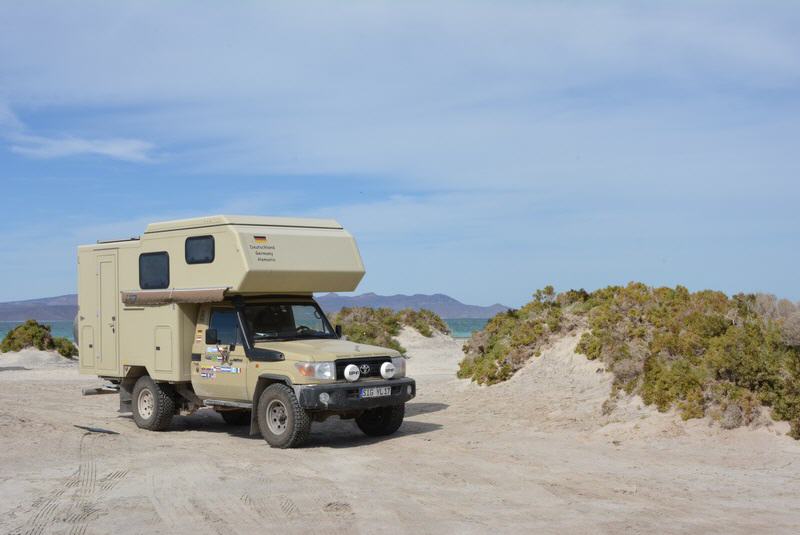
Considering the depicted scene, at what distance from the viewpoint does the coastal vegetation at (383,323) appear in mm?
31453

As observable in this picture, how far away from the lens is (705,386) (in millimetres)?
12727

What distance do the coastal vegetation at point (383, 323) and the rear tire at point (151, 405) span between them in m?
15.9

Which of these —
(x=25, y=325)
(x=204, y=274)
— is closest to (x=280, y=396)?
(x=204, y=274)

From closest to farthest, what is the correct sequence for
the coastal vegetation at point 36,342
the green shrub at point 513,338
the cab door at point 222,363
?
the cab door at point 222,363 → the green shrub at point 513,338 → the coastal vegetation at point 36,342

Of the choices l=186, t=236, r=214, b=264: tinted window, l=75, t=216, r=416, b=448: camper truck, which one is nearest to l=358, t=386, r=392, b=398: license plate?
l=75, t=216, r=416, b=448: camper truck

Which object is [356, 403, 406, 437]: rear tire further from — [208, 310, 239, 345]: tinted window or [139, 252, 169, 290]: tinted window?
[139, 252, 169, 290]: tinted window

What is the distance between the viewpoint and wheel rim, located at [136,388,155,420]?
566 inches

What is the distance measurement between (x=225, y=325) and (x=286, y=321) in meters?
0.91

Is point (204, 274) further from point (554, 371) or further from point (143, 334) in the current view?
point (554, 371)

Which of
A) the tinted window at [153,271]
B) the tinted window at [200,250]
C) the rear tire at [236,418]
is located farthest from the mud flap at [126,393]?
the tinted window at [200,250]

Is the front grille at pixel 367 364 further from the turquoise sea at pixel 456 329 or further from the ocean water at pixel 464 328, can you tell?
the turquoise sea at pixel 456 329

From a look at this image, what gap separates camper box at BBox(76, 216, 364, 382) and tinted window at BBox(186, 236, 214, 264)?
15mm

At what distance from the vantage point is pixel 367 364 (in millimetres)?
12633

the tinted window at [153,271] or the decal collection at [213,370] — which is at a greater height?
the tinted window at [153,271]
